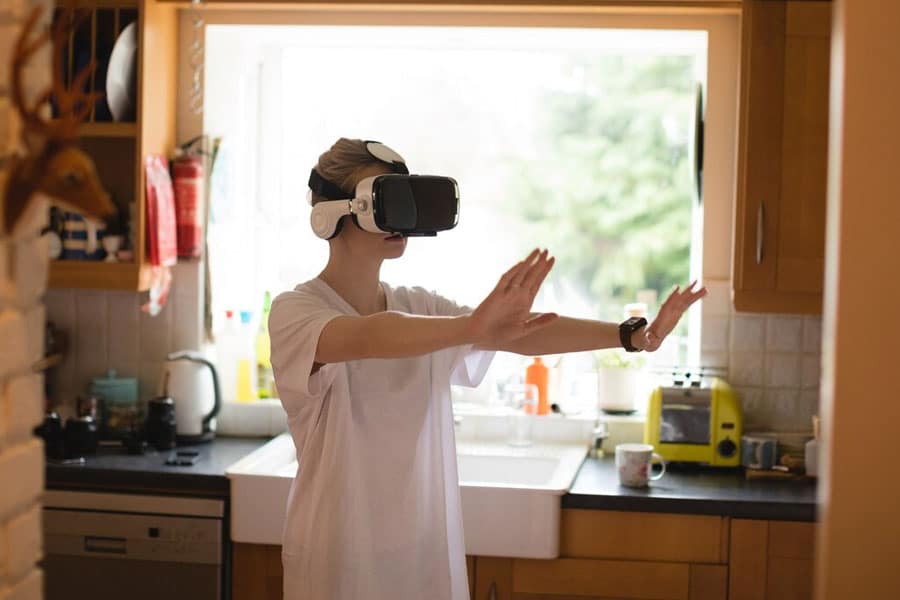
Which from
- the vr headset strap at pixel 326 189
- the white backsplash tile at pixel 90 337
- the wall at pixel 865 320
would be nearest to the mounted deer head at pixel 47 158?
the wall at pixel 865 320

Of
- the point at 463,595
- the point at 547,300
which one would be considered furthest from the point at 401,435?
the point at 547,300

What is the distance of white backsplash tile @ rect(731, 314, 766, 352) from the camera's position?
327 cm

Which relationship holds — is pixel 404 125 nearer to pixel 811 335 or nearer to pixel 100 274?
pixel 100 274

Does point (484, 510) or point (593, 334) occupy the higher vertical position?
point (593, 334)

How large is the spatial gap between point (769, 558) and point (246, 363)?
5.33 ft

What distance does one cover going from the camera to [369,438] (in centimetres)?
214

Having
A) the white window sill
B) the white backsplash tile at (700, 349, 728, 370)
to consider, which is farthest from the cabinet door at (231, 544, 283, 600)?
the white backsplash tile at (700, 349, 728, 370)

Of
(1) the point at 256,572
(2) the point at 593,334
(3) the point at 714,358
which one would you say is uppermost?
(2) the point at 593,334

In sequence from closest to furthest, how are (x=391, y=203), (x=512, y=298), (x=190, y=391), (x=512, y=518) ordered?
(x=512, y=298) < (x=391, y=203) < (x=512, y=518) < (x=190, y=391)

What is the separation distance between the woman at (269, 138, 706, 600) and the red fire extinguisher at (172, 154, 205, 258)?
4.03 feet

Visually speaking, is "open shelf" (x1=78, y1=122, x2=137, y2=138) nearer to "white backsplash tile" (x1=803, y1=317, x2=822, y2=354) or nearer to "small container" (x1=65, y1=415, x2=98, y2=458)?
"small container" (x1=65, y1=415, x2=98, y2=458)

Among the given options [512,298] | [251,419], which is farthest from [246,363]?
[512,298]

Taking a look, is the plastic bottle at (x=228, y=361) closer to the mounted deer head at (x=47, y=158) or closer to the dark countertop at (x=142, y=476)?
the dark countertop at (x=142, y=476)

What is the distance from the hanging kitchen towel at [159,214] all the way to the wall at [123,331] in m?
0.19
